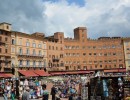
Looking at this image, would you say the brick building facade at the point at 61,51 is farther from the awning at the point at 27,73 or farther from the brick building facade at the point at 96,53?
the awning at the point at 27,73

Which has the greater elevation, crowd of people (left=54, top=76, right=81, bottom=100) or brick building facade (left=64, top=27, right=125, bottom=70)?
brick building facade (left=64, top=27, right=125, bottom=70)

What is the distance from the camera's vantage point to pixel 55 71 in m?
75.8

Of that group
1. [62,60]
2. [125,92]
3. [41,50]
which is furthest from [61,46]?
[125,92]

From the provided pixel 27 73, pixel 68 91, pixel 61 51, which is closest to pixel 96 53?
pixel 61 51

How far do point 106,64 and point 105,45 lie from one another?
6.61 metres

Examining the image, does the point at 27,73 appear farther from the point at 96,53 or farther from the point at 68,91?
the point at 68,91

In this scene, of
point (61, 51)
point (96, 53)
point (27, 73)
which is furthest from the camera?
point (96, 53)

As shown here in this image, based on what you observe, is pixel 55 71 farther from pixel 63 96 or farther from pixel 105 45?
pixel 63 96

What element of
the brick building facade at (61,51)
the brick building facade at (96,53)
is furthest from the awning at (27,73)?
the brick building facade at (96,53)

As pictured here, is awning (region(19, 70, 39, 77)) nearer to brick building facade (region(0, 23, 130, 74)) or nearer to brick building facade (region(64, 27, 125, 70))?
brick building facade (region(0, 23, 130, 74))

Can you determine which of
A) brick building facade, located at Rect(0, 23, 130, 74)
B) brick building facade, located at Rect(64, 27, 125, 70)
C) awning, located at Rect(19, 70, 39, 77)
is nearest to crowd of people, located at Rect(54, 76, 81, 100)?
awning, located at Rect(19, 70, 39, 77)

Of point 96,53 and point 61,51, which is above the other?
point 61,51

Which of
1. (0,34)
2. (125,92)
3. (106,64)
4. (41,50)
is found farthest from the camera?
(106,64)

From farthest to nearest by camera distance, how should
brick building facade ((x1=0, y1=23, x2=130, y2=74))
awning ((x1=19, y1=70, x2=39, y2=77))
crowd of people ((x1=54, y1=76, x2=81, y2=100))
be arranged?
1. brick building facade ((x1=0, y1=23, x2=130, y2=74))
2. awning ((x1=19, y1=70, x2=39, y2=77))
3. crowd of people ((x1=54, y1=76, x2=81, y2=100))
